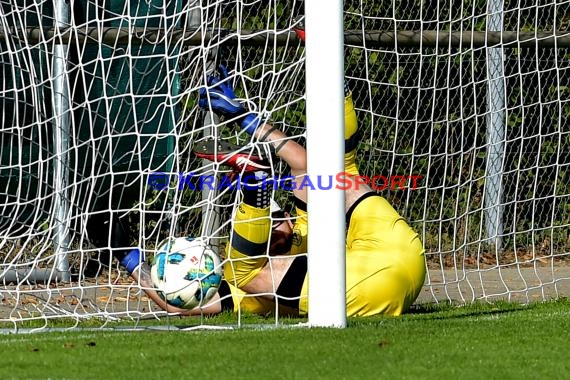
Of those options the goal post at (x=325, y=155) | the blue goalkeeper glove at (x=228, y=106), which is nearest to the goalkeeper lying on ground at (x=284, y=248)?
the blue goalkeeper glove at (x=228, y=106)

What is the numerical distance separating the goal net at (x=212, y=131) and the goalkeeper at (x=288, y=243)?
Answer: 5.9 inches

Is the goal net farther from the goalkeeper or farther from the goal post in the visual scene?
the goal post

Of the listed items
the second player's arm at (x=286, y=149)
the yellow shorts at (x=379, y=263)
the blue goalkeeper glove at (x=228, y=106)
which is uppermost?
the blue goalkeeper glove at (x=228, y=106)

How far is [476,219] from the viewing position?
8.48 m

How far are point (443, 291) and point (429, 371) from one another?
3.80 metres

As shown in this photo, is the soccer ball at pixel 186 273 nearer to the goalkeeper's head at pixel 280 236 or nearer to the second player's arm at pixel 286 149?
the goalkeeper's head at pixel 280 236

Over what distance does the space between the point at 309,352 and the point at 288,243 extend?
1886 millimetres

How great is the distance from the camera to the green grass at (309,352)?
4.45m

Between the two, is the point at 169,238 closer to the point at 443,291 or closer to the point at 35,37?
the point at 35,37

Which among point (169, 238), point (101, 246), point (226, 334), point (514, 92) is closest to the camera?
point (226, 334)

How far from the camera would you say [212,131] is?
6.66m

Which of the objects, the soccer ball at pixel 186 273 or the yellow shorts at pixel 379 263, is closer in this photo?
the soccer ball at pixel 186 273

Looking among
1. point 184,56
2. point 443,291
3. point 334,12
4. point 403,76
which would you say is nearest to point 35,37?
point 184,56

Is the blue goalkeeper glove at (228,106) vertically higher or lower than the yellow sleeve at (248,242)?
higher
